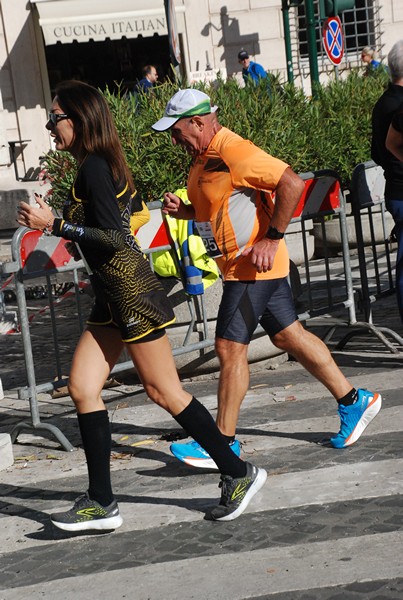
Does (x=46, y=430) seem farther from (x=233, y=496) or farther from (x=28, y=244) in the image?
(x=233, y=496)

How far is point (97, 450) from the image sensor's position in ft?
16.4

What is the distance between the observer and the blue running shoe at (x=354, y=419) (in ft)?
19.4

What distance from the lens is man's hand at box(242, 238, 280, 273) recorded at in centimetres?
537

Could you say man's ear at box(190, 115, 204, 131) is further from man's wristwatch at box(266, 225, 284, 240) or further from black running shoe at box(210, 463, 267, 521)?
black running shoe at box(210, 463, 267, 521)

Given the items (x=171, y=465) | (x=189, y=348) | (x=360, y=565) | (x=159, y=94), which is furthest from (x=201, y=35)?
(x=360, y=565)

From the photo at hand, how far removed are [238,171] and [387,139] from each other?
69.7 inches

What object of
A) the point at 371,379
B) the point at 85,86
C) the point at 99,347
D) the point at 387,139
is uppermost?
the point at 85,86

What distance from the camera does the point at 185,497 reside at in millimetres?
5398

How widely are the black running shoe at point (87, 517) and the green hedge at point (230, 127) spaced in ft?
12.4

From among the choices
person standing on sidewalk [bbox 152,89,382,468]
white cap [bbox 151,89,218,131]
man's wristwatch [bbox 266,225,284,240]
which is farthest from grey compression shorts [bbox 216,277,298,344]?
white cap [bbox 151,89,218,131]

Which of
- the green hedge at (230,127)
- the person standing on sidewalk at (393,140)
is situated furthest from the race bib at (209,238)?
the green hedge at (230,127)

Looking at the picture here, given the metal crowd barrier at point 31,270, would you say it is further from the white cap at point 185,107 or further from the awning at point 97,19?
the awning at point 97,19

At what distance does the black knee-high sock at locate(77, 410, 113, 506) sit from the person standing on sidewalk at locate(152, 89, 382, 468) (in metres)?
0.65

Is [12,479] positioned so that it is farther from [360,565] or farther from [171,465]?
[360,565]
